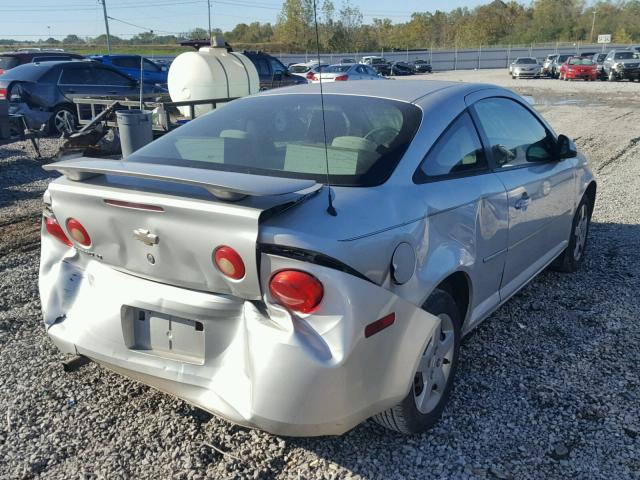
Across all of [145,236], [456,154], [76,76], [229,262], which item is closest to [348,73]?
[76,76]

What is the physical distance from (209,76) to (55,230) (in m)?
7.55

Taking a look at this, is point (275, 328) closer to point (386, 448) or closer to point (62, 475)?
point (386, 448)

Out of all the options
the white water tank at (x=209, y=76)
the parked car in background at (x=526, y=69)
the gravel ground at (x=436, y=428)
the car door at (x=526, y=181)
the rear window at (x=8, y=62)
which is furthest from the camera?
the parked car in background at (x=526, y=69)

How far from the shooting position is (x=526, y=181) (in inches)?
144

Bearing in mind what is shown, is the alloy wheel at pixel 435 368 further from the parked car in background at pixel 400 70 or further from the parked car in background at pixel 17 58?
the parked car in background at pixel 400 70

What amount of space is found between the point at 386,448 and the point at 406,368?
54 centimetres

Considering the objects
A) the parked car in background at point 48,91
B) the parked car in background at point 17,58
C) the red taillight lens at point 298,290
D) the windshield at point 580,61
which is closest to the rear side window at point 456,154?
the red taillight lens at point 298,290

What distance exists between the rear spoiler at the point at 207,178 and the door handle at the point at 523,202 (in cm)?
162

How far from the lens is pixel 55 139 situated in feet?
42.0

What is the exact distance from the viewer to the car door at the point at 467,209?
275 centimetres

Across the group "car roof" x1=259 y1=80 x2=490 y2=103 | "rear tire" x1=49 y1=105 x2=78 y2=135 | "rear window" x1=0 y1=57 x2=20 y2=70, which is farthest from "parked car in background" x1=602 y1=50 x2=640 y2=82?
"car roof" x1=259 y1=80 x2=490 y2=103

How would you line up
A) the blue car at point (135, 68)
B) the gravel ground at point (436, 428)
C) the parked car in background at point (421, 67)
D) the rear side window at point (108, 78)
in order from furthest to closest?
the parked car in background at point (421, 67), the blue car at point (135, 68), the rear side window at point (108, 78), the gravel ground at point (436, 428)

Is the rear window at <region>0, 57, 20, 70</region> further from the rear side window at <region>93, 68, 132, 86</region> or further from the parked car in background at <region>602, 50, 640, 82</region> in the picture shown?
the parked car in background at <region>602, 50, 640, 82</region>

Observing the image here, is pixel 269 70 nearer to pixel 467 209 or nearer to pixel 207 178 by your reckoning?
pixel 467 209
